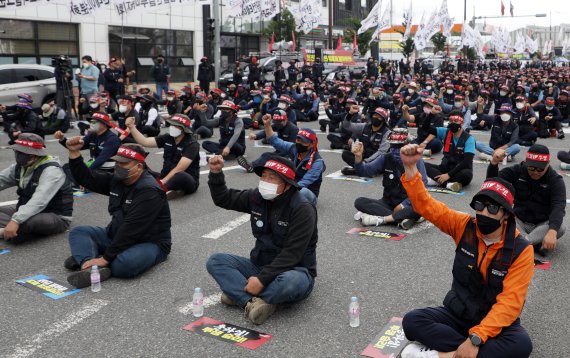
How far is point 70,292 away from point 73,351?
1236 millimetres

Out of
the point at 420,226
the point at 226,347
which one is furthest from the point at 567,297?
the point at 226,347

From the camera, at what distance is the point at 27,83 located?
1908cm

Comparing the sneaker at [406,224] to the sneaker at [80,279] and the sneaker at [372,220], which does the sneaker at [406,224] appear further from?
the sneaker at [80,279]

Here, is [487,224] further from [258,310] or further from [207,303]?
[207,303]

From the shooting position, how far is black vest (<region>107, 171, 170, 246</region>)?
6012mm

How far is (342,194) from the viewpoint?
1023 centimetres

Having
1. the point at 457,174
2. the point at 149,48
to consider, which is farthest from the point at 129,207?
the point at 149,48

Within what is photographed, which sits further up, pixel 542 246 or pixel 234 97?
pixel 234 97

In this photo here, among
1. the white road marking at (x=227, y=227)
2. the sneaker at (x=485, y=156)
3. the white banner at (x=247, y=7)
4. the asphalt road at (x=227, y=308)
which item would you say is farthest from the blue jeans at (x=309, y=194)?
the white banner at (x=247, y=7)

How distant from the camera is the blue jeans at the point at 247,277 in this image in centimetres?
502

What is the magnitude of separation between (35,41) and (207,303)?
27.3 metres

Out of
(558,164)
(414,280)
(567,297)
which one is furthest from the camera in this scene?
(558,164)

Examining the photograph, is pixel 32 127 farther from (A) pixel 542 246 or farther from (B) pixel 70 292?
(A) pixel 542 246

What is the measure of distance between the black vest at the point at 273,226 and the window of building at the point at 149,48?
91.1 feet
